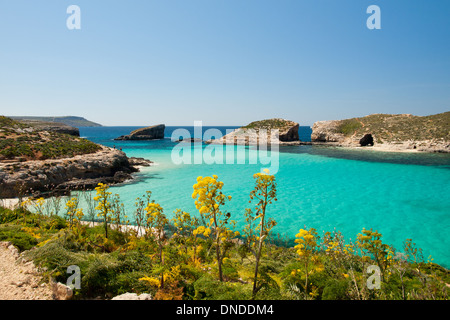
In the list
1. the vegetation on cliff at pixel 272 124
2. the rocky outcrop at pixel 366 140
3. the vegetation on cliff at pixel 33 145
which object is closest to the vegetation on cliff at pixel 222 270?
the vegetation on cliff at pixel 33 145

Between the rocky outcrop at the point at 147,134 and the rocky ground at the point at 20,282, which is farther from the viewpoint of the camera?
the rocky outcrop at the point at 147,134

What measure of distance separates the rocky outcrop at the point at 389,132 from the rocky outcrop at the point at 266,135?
925 centimetres

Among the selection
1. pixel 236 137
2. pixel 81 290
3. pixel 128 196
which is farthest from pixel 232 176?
pixel 236 137

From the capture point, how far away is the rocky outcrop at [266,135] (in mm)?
78000

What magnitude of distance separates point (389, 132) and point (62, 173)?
265 feet

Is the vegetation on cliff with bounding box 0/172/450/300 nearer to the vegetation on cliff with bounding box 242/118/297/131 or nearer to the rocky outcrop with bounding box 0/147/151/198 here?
the rocky outcrop with bounding box 0/147/151/198

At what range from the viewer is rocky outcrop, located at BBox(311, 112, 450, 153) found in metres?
52.8

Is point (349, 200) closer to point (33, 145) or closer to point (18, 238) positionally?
point (18, 238)

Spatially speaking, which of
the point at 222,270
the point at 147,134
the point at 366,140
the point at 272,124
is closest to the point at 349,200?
the point at 222,270

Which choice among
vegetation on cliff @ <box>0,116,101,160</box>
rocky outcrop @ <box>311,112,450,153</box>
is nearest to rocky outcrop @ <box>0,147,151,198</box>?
vegetation on cliff @ <box>0,116,101,160</box>

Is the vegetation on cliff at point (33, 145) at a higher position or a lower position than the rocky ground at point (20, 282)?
higher

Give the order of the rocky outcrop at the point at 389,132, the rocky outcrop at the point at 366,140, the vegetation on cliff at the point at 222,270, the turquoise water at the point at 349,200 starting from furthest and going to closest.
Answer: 1. the rocky outcrop at the point at 366,140
2. the rocky outcrop at the point at 389,132
3. the turquoise water at the point at 349,200
4. the vegetation on cliff at the point at 222,270

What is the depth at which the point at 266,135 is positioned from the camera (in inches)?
3162

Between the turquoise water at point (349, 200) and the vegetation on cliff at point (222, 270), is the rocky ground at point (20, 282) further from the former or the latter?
the turquoise water at point (349, 200)
